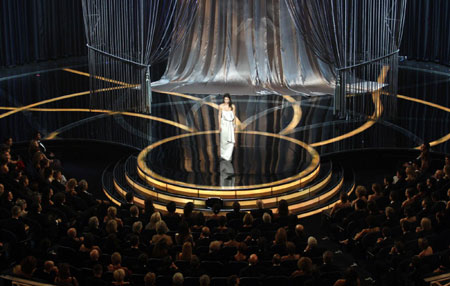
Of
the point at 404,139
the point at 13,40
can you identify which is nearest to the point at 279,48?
the point at 404,139

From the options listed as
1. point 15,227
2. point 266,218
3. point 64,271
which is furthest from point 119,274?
point 266,218

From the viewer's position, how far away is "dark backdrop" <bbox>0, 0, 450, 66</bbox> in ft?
80.6

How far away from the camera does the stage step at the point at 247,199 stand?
13641 millimetres

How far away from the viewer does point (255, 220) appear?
1157 centimetres

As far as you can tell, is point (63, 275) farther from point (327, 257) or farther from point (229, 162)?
point (229, 162)

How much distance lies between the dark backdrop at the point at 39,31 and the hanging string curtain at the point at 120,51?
6.63m

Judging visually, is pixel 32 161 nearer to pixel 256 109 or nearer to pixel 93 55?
pixel 93 55

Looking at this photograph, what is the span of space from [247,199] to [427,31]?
13.8m

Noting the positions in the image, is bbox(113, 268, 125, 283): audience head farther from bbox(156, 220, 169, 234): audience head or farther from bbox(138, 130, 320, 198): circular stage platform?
bbox(138, 130, 320, 198): circular stage platform

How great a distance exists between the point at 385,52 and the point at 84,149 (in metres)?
7.72

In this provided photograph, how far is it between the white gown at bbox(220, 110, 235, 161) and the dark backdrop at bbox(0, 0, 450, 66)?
1176 centimetres

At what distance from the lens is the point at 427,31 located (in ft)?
81.8

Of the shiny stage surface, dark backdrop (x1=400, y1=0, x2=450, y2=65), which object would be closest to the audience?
the shiny stage surface

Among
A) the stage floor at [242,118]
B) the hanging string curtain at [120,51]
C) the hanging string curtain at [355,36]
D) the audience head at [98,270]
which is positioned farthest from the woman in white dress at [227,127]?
the audience head at [98,270]
